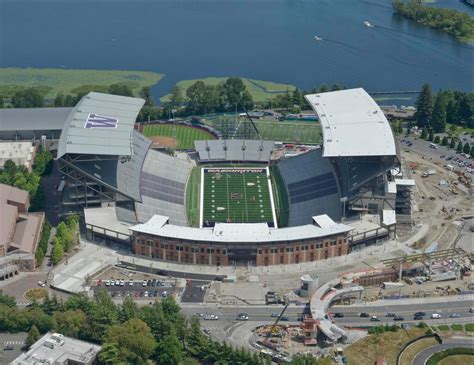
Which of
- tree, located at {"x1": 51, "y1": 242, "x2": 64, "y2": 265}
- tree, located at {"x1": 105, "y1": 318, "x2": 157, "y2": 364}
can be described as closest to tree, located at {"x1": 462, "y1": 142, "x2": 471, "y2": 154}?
tree, located at {"x1": 51, "y1": 242, "x2": 64, "y2": 265}

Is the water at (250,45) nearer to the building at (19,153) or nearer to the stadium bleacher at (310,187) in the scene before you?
the building at (19,153)

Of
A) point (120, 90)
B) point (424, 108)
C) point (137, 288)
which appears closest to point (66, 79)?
point (120, 90)

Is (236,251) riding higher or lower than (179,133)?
lower

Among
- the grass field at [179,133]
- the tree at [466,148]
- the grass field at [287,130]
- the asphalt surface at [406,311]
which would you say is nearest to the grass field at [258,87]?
the grass field at [287,130]

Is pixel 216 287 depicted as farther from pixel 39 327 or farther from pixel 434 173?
pixel 434 173

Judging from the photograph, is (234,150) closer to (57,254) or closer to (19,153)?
(19,153)

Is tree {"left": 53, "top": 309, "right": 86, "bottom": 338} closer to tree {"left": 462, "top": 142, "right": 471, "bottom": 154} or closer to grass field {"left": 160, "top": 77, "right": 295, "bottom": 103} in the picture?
tree {"left": 462, "top": 142, "right": 471, "bottom": 154}
